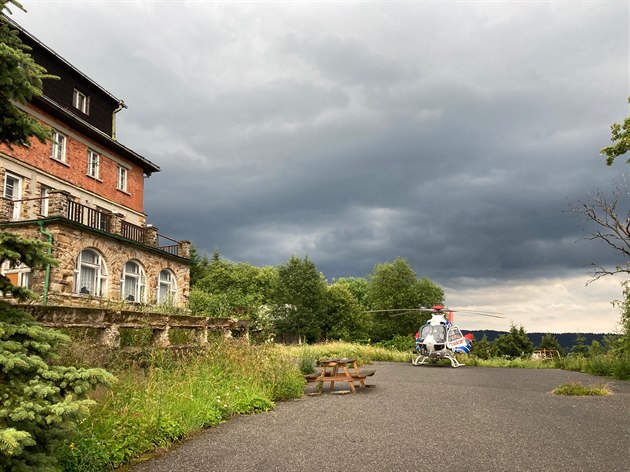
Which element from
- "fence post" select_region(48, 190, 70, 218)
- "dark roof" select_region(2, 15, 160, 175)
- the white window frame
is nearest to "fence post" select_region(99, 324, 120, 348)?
"fence post" select_region(48, 190, 70, 218)

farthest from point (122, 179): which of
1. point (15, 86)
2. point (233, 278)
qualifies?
point (233, 278)


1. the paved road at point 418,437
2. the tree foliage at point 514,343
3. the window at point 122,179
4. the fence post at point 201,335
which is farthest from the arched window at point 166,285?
the tree foliage at point 514,343

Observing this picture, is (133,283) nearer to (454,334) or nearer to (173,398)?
(454,334)

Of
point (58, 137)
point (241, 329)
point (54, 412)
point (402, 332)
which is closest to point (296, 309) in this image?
point (402, 332)

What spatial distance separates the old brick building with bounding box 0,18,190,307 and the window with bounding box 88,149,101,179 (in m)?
0.05

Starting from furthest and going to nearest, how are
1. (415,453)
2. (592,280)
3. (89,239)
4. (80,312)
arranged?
1. (89,239)
2. (592,280)
3. (80,312)
4. (415,453)

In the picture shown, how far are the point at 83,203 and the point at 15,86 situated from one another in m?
23.0

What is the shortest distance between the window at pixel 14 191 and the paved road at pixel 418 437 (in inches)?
671

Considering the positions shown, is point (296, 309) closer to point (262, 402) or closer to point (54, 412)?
point (262, 402)

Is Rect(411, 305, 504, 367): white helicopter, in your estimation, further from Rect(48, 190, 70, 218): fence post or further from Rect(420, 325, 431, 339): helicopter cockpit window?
Rect(48, 190, 70, 218): fence post

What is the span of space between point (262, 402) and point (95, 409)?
3703 mm

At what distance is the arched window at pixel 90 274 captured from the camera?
21.5 meters

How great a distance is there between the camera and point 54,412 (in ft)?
12.5

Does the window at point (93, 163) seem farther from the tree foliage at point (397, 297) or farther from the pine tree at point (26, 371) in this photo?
the tree foliage at point (397, 297)
